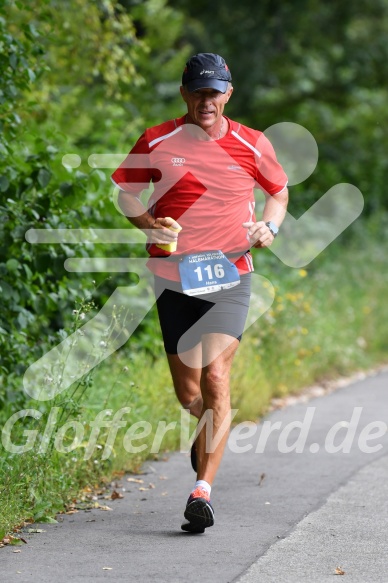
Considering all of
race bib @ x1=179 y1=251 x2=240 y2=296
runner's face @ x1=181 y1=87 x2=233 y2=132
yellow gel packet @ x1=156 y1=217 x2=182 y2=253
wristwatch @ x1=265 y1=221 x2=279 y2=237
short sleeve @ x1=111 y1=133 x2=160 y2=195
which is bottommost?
race bib @ x1=179 y1=251 x2=240 y2=296

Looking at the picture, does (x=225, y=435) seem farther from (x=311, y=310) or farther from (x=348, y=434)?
(x=311, y=310)

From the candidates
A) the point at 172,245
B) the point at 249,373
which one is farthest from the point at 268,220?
the point at 249,373

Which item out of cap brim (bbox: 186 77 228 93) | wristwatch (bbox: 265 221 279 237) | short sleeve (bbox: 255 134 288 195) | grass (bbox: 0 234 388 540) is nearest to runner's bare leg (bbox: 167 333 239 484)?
wristwatch (bbox: 265 221 279 237)

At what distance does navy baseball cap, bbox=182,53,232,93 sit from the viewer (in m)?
6.25

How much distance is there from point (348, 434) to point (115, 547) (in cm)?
379

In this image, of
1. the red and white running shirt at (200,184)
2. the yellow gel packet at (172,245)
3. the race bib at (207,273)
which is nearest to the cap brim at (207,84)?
the red and white running shirt at (200,184)

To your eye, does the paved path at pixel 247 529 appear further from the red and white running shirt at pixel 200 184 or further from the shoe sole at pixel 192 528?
the red and white running shirt at pixel 200 184

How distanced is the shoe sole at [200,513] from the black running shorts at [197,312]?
0.94 metres

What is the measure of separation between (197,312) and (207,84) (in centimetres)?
124

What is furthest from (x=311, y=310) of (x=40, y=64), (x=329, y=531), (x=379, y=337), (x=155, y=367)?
(x=329, y=531)

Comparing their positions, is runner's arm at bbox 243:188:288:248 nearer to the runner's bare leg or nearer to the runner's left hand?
the runner's left hand

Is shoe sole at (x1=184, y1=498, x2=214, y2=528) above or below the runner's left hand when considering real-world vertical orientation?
below

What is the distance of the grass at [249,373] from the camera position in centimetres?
643

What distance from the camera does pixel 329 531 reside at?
6.05m
